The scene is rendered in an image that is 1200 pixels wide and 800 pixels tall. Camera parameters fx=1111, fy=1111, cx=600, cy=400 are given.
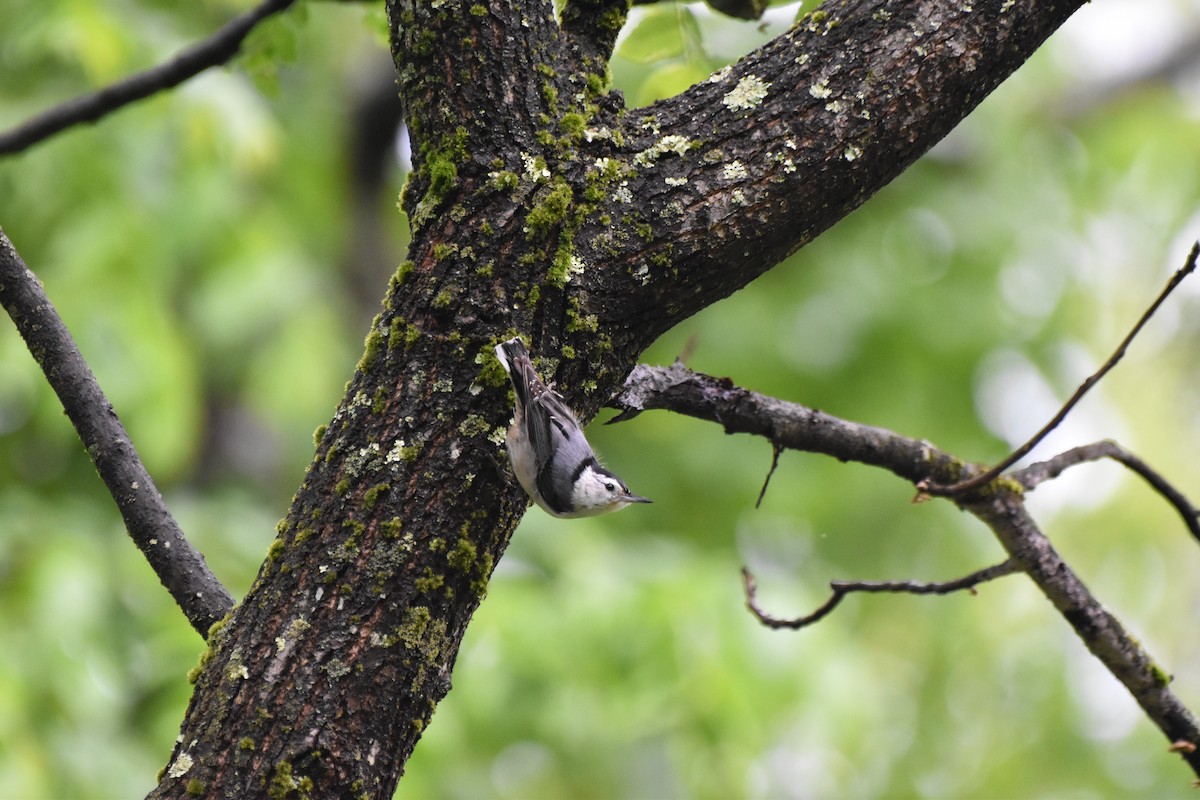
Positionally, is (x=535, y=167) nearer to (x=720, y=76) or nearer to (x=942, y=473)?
(x=720, y=76)

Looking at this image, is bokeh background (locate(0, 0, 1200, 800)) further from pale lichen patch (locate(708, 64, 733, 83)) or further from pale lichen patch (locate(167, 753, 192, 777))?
pale lichen patch (locate(167, 753, 192, 777))

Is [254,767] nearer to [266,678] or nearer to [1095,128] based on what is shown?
[266,678]

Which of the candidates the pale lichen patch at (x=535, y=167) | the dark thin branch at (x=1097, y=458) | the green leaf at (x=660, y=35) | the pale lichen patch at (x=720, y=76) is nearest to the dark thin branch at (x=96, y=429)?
the pale lichen patch at (x=535, y=167)

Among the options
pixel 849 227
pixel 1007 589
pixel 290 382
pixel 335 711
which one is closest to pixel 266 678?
pixel 335 711

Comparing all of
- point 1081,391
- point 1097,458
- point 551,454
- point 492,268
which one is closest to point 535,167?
point 492,268

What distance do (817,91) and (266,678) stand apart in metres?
1.15

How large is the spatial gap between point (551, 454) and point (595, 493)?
523 millimetres

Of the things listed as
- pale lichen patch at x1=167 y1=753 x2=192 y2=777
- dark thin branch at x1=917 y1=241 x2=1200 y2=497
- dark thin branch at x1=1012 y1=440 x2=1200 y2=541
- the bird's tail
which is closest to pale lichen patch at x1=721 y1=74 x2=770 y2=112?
the bird's tail

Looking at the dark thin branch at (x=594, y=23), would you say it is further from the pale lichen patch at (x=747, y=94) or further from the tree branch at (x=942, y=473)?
the tree branch at (x=942, y=473)

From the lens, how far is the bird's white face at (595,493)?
2648 mm

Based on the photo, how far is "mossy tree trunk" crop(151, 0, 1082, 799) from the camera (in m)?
1.50

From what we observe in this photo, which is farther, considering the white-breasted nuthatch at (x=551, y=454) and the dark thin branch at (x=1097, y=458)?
the dark thin branch at (x=1097, y=458)

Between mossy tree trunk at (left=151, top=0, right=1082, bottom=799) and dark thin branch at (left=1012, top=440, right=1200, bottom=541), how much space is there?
0.83 meters

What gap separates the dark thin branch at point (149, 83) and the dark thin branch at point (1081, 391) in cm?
169
